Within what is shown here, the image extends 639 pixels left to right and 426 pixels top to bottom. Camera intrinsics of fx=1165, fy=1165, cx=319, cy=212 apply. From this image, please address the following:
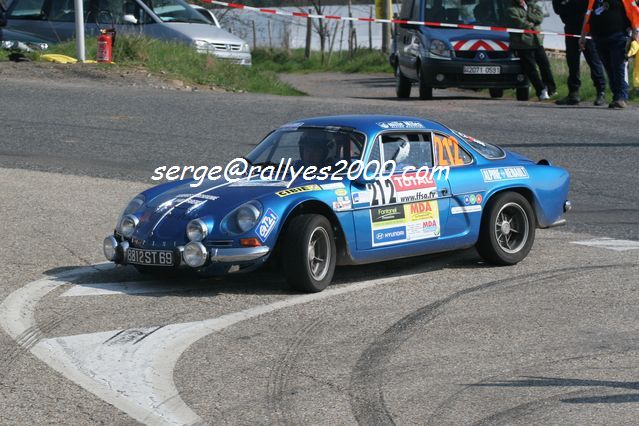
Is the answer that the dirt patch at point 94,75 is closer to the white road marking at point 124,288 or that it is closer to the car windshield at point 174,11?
the car windshield at point 174,11

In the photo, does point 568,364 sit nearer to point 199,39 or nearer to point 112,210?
point 112,210

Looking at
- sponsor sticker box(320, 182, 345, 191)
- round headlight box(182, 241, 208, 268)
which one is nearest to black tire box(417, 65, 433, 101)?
sponsor sticker box(320, 182, 345, 191)

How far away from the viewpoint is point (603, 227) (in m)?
10.5

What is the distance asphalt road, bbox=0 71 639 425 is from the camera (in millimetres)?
5621

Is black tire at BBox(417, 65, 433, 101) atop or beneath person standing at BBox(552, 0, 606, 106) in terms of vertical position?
beneath

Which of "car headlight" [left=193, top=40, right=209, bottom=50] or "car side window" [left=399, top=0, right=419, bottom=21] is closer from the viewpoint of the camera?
"car side window" [left=399, top=0, right=419, bottom=21]

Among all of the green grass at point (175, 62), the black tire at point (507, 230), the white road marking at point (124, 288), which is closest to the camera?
the white road marking at point (124, 288)

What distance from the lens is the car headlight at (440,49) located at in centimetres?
1883

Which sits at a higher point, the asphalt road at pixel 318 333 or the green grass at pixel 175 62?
the green grass at pixel 175 62

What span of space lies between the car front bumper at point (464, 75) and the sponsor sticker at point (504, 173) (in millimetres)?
9614

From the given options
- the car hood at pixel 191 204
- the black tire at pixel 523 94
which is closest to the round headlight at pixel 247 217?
the car hood at pixel 191 204

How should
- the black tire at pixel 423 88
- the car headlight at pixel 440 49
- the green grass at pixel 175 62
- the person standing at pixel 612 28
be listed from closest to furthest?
the person standing at pixel 612 28, the car headlight at pixel 440 49, the black tire at pixel 423 88, the green grass at pixel 175 62

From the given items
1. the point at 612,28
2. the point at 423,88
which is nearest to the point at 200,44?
the point at 423,88

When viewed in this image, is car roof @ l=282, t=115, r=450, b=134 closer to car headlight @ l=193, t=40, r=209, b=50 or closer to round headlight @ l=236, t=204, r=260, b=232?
round headlight @ l=236, t=204, r=260, b=232
